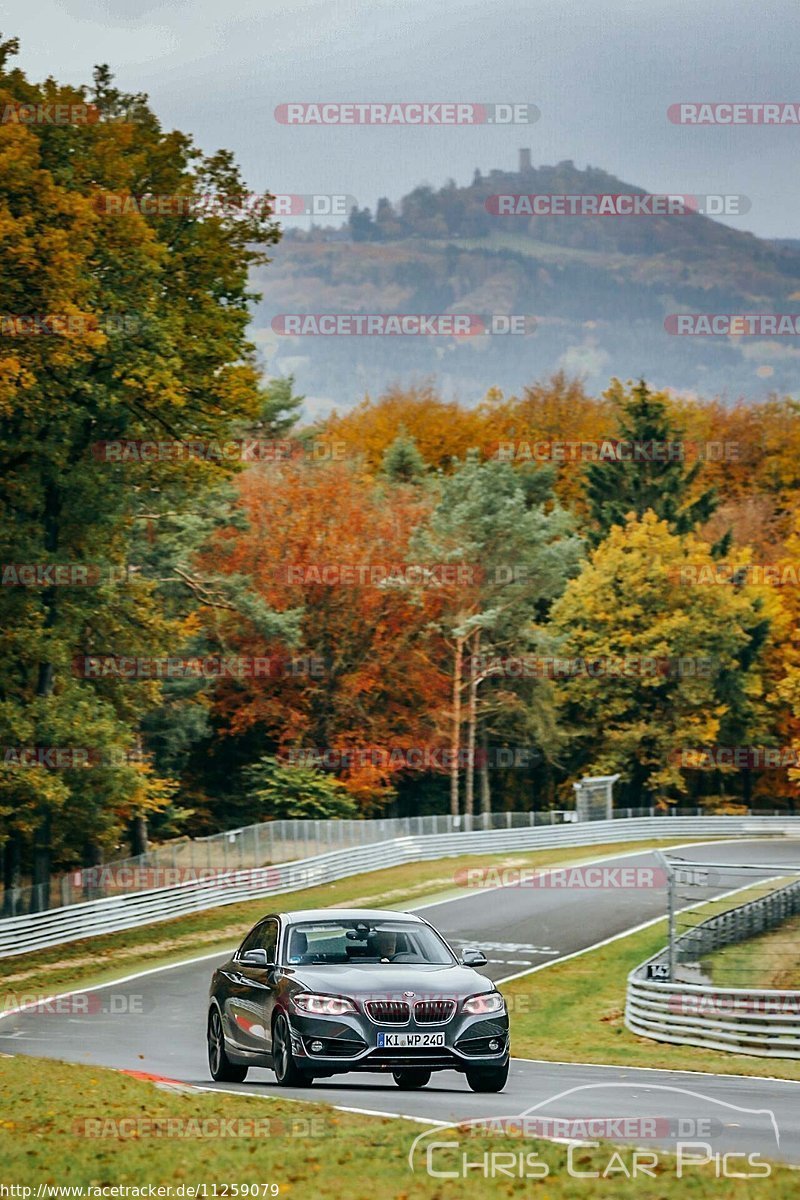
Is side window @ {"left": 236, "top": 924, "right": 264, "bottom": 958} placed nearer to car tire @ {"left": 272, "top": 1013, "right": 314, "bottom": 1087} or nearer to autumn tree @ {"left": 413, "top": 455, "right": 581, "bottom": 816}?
car tire @ {"left": 272, "top": 1013, "right": 314, "bottom": 1087}

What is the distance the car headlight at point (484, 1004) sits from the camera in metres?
14.2

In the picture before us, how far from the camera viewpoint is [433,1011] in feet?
45.9

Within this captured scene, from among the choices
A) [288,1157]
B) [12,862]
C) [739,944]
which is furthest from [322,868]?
[288,1157]

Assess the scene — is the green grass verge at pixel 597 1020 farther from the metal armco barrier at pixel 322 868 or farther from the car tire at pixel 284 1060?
the metal armco barrier at pixel 322 868

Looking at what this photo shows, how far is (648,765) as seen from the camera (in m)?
83.6

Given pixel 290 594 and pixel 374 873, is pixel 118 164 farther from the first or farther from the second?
pixel 290 594

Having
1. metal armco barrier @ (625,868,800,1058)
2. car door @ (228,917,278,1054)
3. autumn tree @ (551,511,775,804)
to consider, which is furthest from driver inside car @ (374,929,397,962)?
autumn tree @ (551,511,775,804)

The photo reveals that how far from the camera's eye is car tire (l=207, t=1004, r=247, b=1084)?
16062 mm

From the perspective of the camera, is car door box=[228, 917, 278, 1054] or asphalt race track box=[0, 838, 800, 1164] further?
car door box=[228, 917, 278, 1054]

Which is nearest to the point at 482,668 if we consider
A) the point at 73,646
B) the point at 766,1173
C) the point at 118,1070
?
the point at 73,646

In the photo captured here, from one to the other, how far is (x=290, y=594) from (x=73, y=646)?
27.2 m

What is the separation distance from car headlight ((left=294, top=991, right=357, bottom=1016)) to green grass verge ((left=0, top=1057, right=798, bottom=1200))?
762 mm

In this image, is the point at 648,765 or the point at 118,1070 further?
the point at 648,765

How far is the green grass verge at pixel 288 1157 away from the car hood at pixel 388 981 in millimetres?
1015
